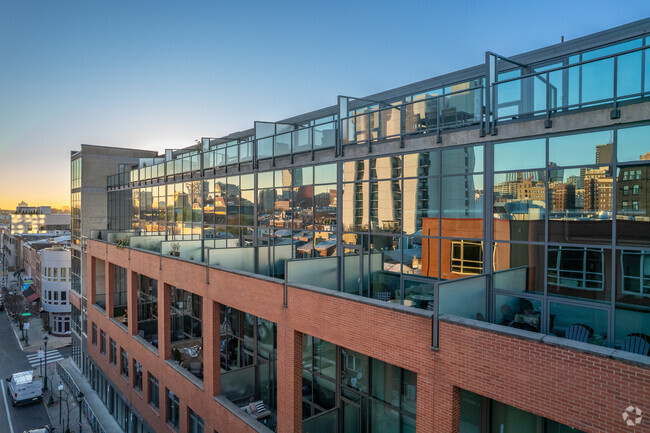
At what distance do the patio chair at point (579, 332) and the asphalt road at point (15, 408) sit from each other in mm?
37824

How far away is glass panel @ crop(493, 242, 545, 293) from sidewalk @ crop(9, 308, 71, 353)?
53.7m

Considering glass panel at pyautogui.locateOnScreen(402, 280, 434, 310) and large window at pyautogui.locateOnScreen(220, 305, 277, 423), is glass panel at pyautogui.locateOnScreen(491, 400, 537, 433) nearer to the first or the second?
glass panel at pyautogui.locateOnScreen(402, 280, 434, 310)

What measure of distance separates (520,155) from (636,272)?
3645 mm

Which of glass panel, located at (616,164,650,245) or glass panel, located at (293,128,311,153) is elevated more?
glass panel, located at (293,128,311,153)

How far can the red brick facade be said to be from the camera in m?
6.74

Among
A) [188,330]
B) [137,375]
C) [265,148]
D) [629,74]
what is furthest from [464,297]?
[137,375]

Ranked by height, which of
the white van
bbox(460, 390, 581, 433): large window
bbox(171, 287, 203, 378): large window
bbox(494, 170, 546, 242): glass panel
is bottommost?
the white van

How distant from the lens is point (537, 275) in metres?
10.0

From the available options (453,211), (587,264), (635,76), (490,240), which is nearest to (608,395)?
(587,264)

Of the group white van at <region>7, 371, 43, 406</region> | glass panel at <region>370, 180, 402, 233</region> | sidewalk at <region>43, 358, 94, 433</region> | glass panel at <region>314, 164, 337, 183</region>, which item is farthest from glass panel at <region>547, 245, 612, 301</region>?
white van at <region>7, 371, 43, 406</region>

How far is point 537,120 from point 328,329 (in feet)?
25.1

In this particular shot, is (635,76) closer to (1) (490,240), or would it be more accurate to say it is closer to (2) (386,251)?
(1) (490,240)

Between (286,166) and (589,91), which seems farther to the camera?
(286,166)

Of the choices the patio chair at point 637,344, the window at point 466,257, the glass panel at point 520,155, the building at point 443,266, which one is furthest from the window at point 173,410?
the patio chair at point 637,344
